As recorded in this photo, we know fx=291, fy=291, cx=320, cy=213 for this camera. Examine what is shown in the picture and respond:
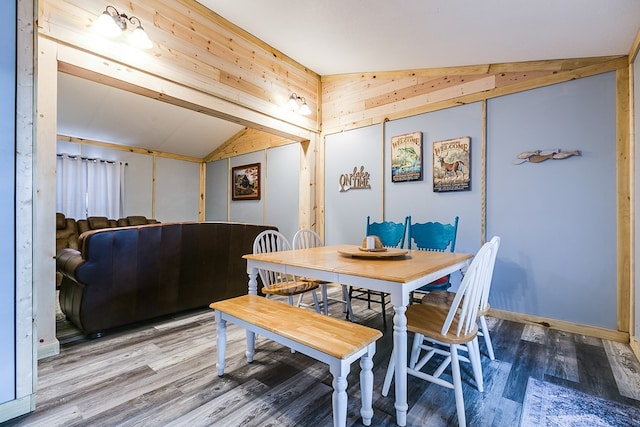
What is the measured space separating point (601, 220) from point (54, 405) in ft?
13.3

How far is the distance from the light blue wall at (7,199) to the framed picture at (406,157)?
3351 millimetres

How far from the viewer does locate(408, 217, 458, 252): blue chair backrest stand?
2.84 metres

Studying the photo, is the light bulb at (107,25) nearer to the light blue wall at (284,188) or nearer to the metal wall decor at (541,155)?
the light blue wall at (284,188)

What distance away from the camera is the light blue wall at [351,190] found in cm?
391

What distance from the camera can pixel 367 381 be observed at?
1.38m

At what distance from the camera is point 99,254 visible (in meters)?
2.34

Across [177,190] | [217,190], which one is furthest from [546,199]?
[177,190]

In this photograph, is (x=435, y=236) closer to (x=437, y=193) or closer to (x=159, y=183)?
(x=437, y=193)

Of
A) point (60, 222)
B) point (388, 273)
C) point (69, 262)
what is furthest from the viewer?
point (60, 222)

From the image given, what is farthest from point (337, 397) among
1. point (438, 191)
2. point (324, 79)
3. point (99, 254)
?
point (324, 79)

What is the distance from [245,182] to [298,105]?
237cm

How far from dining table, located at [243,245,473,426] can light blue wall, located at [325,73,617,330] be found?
113 centimetres

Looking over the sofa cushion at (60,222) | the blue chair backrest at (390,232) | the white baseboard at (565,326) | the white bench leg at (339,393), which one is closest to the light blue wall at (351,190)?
the blue chair backrest at (390,232)

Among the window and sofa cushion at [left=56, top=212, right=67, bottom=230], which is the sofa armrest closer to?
sofa cushion at [left=56, top=212, right=67, bottom=230]
